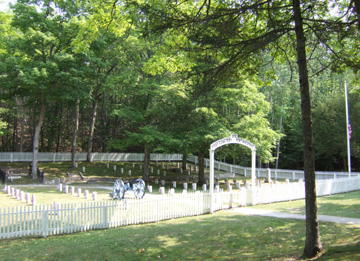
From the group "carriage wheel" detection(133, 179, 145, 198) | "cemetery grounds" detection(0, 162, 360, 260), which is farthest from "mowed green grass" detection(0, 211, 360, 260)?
"carriage wheel" detection(133, 179, 145, 198)

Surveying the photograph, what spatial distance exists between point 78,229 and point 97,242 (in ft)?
6.73

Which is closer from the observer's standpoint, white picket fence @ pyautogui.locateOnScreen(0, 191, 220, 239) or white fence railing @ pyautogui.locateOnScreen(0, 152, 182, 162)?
white picket fence @ pyautogui.locateOnScreen(0, 191, 220, 239)

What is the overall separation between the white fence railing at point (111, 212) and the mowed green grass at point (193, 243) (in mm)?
416

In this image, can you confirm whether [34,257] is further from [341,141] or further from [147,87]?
[341,141]

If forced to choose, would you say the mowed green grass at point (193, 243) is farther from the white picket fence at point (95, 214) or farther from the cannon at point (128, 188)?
the cannon at point (128, 188)

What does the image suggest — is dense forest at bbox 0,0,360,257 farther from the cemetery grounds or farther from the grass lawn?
the grass lawn

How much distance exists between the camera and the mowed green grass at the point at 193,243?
751 cm

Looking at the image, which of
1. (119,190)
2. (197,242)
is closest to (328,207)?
(197,242)

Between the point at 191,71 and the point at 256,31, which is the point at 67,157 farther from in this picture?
the point at 256,31

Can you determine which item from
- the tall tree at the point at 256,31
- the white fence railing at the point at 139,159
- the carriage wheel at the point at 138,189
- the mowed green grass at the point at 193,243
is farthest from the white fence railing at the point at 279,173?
the tall tree at the point at 256,31

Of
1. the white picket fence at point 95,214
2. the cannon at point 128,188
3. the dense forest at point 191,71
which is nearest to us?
the dense forest at point 191,71

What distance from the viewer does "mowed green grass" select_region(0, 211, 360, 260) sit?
751 cm

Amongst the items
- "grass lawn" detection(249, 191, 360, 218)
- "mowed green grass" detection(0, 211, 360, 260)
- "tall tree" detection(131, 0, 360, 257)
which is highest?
"tall tree" detection(131, 0, 360, 257)

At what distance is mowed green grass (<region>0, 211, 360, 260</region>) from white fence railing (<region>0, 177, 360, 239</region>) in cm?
42
